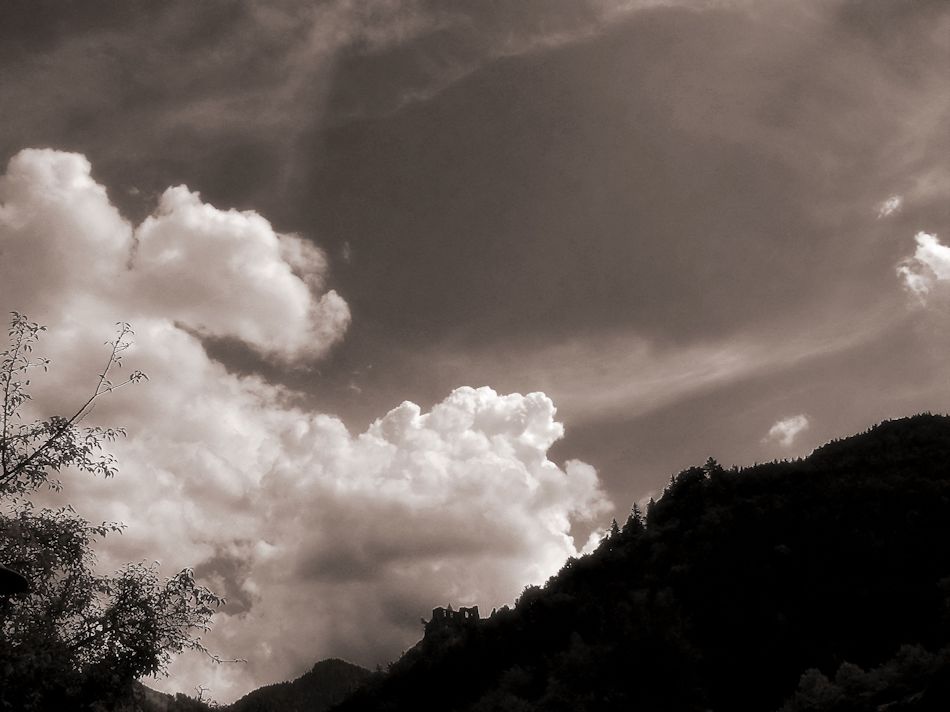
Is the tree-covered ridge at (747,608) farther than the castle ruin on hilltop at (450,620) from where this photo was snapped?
No

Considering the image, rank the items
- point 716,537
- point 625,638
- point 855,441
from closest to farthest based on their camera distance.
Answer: point 625,638 < point 716,537 < point 855,441

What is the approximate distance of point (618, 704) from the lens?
28.8 m

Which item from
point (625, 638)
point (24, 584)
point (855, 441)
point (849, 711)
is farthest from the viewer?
point (855, 441)

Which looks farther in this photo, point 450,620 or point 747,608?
point 450,620

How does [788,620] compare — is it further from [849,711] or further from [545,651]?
[849,711]

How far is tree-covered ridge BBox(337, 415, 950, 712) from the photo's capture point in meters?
29.1

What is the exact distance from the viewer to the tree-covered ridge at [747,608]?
29062mm

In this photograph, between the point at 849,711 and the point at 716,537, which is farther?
the point at 716,537

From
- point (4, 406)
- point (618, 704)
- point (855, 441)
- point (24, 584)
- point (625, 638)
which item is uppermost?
point (855, 441)

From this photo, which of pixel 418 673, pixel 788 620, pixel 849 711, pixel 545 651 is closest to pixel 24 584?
pixel 849 711

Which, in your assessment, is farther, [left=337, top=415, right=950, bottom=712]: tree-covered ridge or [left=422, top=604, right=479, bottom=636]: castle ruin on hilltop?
[left=422, top=604, right=479, bottom=636]: castle ruin on hilltop

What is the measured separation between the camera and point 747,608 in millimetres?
50344

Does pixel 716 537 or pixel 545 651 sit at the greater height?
pixel 716 537

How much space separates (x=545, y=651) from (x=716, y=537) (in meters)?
18.8
